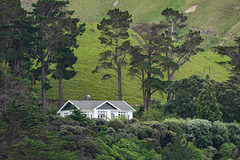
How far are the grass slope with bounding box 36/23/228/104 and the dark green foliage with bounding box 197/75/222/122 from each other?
57.9 feet

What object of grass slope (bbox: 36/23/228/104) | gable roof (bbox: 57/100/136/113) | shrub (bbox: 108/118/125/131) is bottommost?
shrub (bbox: 108/118/125/131)

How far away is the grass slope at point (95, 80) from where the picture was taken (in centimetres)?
8035

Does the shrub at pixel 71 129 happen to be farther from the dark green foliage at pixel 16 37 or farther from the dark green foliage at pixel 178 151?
the dark green foliage at pixel 16 37

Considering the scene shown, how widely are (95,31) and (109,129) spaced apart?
6936 cm

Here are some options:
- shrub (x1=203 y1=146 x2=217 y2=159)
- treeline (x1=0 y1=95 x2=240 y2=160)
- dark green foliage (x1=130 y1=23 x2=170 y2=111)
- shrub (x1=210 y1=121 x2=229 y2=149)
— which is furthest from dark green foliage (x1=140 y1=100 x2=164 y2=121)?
shrub (x1=203 y1=146 x2=217 y2=159)

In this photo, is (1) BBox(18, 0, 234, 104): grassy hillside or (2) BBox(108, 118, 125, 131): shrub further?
(1) BBox(18, 0, 234, 104): grassy hillside

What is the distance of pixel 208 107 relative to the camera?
60.8 metres

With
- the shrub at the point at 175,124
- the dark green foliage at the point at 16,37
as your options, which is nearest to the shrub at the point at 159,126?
the shrub at the point at 175,124

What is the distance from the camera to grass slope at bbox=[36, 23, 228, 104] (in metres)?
80.3

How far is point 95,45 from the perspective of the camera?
105062 mm

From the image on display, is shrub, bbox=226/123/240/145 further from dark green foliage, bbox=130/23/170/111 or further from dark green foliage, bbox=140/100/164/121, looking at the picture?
dark green foliage, bbox=130/23/170/111

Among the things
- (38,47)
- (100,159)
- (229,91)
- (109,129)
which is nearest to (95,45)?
(38,47)

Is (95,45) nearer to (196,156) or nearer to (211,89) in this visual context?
(211,89)

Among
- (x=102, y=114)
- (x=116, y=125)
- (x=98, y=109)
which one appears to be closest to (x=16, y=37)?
(x=98, y=109)
